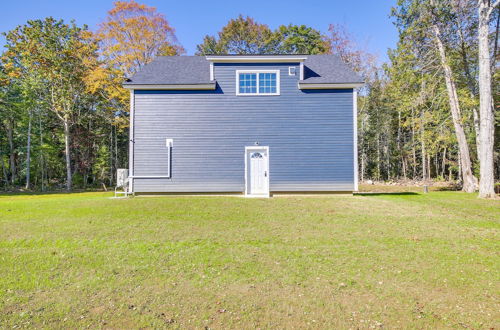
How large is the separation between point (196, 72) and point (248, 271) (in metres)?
10.7

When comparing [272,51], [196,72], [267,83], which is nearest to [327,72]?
[267,83]

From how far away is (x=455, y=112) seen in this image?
14.4 meters

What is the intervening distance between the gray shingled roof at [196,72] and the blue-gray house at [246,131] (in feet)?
0.41

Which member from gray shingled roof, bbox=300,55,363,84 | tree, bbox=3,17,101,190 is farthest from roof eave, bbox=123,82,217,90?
tree, bbox=3,17,101,190

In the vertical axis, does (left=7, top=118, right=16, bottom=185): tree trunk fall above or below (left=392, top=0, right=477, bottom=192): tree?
below

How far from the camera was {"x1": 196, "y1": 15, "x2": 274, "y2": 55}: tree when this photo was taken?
92.3 ft

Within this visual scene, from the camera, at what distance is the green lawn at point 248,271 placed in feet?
9.60

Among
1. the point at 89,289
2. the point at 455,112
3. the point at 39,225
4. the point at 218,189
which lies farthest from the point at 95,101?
the point at 455,112

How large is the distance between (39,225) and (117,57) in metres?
16.9

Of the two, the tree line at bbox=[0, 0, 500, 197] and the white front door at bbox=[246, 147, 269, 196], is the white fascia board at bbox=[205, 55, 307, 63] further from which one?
the tree line at bbox=[0, 0, 500, 197]

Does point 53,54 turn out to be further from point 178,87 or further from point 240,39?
point 240,39

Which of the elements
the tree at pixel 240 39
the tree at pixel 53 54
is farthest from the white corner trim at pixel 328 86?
the tree at pixel 240 39

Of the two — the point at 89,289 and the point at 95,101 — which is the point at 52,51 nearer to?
the point at 95,101

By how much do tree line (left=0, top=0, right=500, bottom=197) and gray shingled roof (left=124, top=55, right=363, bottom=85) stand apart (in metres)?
4.39
